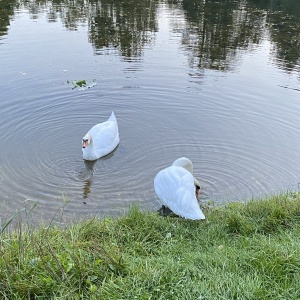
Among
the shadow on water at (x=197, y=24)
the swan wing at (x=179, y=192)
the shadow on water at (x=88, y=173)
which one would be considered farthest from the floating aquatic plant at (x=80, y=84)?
the swan wing at (x=179, y=192)

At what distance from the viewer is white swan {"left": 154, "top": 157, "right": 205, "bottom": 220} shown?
556 centimetres

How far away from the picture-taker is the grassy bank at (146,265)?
3.36 m

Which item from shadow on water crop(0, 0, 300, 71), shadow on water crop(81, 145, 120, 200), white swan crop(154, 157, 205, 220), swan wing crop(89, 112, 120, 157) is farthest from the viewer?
shadow on water crop(0, 0, 300, 71)

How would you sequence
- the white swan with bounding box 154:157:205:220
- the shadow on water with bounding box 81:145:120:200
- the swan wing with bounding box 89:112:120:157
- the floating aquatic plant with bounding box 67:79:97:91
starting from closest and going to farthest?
the white swan with bounding box 154:157:205:220 → the shadow on water with bounding box 81:145:120:200 → the swan wing with bounding box 89:112:120:157 → the floating aquatic plant with bounding box 67:79:97:91

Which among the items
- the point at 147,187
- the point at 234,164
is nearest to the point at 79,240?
the point at 147,187

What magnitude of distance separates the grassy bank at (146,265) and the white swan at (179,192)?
586mm

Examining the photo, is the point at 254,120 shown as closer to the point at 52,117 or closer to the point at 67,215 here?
the point at 52,117

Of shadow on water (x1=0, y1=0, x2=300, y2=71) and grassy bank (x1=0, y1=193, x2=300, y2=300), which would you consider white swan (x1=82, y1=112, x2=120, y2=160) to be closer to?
grassy bank (x1=0, y1=193, x2=300, y2=300)

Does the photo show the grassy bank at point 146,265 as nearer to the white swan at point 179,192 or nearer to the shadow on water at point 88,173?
the white swan at point 179,192

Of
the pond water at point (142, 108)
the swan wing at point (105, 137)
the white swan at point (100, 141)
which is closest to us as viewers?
the pond water at point (142, 108)

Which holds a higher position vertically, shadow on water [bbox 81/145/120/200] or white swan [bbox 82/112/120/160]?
white swan [bbox 82/112/120/160]

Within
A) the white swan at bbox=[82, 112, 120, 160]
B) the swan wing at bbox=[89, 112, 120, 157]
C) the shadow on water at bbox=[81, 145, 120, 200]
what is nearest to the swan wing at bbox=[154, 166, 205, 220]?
the shadow on water at bbox=[81, 145, 120, 200]

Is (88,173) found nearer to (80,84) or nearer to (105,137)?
(105,137)

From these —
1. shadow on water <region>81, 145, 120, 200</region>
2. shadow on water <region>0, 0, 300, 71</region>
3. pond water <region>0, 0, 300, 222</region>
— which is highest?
shadow on water <region>0, 0, 300, 71</region>
